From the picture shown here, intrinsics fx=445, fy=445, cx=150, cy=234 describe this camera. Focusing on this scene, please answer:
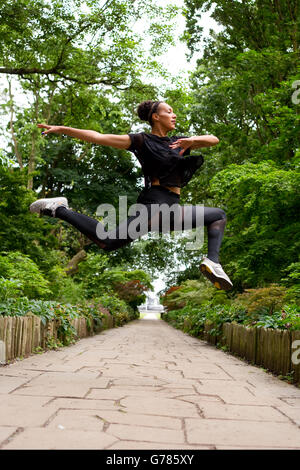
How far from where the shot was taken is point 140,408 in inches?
116

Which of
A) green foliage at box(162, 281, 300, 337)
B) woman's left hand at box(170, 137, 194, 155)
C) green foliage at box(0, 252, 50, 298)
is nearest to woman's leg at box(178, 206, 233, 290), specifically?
woman's left hand at box(170, 137, 194, 155)

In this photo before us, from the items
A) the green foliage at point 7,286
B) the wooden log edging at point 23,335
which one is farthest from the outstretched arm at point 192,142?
the green foliage at point 7,286

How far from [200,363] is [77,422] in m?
4.13

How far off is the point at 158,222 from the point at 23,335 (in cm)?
307

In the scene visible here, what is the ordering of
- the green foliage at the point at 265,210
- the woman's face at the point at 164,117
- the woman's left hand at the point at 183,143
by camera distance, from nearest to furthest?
the woman's left hand at the point at 183,143
the woman's face at the point at 164,117
the green foliage at the point at 265,210

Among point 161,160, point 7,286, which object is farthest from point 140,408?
point 7,286

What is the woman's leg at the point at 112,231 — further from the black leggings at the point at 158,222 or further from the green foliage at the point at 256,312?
the green foliage at the point at 256,312

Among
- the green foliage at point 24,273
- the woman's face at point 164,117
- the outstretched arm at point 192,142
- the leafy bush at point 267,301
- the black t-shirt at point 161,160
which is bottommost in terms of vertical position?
the leafy bush at point 267,301

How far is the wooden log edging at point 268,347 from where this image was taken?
15.4 ft

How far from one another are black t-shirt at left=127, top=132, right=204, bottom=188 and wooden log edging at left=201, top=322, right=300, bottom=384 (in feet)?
7.78

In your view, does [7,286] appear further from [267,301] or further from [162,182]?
[267,301]

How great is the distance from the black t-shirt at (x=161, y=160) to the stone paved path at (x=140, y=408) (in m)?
1.59

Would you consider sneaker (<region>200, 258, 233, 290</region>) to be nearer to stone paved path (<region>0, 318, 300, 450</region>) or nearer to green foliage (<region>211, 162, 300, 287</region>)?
stone paved path (<region>0, 318, 300, 450</region>)

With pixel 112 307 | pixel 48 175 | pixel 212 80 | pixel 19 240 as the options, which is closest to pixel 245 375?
pixel 19 240
